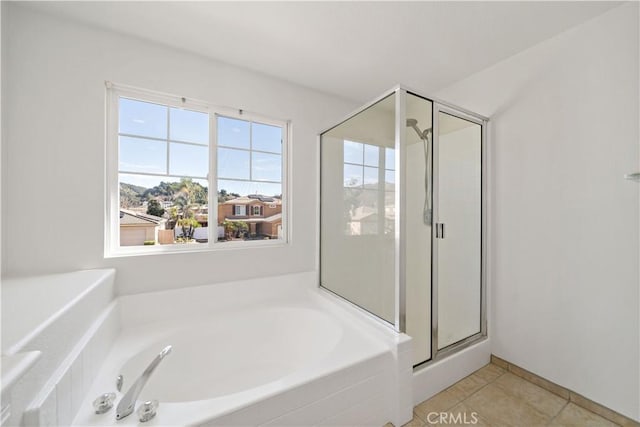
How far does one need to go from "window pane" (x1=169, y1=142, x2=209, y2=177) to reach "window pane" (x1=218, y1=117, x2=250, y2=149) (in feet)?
0.56

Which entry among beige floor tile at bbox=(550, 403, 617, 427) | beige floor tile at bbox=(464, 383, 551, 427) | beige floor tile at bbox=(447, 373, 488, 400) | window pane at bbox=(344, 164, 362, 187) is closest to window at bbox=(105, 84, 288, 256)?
window pane at bbox=(344, 164, 362, 187)

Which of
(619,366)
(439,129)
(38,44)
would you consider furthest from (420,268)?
(38,44)

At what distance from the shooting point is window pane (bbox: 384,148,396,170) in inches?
61.8

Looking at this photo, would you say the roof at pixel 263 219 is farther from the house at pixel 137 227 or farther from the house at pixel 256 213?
the house at pixel 137 227

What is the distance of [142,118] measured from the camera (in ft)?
5.95

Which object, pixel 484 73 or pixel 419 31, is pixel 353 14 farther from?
pixel 484 73

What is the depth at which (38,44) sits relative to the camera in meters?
1.46

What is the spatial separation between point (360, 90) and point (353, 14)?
3.06ft

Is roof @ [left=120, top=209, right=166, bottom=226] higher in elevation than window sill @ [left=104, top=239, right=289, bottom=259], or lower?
higher

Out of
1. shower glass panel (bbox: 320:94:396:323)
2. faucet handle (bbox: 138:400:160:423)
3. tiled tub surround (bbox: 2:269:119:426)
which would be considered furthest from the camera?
shower glass panel (bbox: 320:94:396:323)

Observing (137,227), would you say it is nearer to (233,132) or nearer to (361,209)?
(233,132)

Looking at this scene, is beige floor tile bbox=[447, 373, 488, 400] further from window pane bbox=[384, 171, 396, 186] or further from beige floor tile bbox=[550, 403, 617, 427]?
window pane bbox=[384, 171, 396, 186]

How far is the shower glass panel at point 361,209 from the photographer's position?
164cm

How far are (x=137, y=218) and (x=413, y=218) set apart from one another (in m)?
1.95
